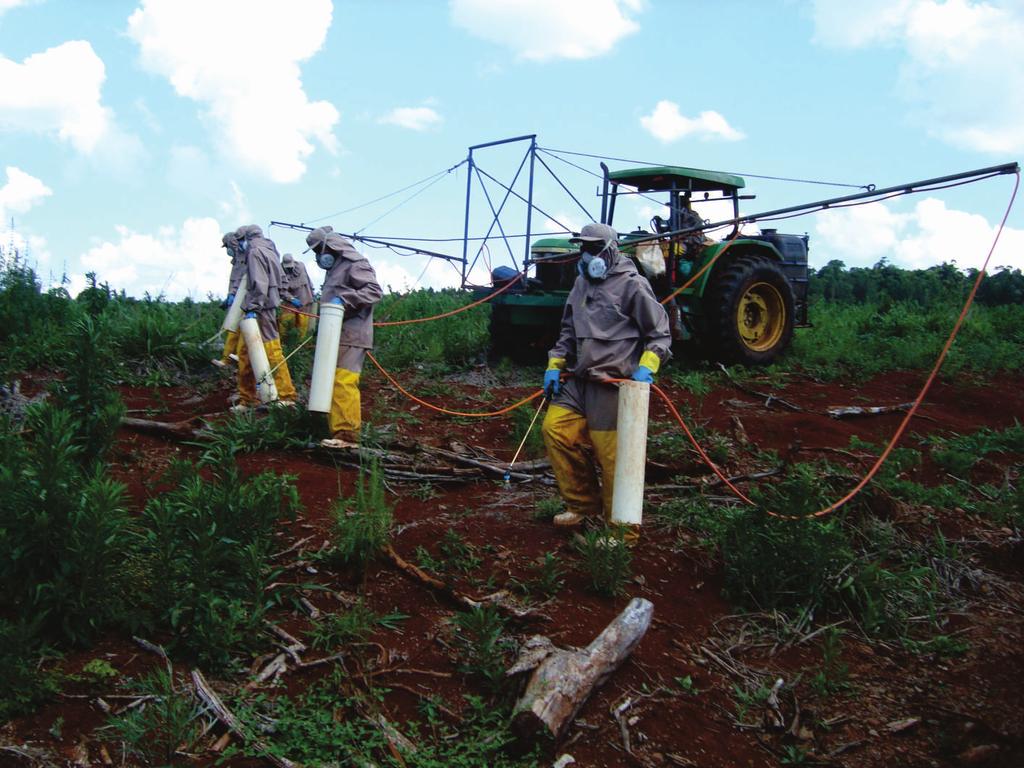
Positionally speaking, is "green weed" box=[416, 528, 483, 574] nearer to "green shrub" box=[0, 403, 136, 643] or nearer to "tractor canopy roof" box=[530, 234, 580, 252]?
"green shrub" box=[0, 403, 136, 643]

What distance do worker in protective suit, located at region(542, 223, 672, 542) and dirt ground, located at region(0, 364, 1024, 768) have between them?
1.24 ft

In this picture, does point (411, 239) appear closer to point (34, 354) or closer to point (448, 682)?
point (34, 354)

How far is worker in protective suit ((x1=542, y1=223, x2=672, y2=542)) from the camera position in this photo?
5703 millimetres

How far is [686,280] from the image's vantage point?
Answer: 10.7 metres

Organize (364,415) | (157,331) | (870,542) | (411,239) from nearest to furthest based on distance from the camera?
(870,542) < (364,415) < (157,331) < (411,239)

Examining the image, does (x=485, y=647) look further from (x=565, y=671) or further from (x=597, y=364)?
(x=597, y=364)

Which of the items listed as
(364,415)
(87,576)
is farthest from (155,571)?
(364,415)

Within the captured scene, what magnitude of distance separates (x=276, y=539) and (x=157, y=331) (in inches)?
268

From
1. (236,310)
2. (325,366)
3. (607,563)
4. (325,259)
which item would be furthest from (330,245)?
(607,563)

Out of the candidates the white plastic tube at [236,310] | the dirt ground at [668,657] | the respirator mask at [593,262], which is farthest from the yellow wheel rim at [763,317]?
the respirator mask at [593,262]

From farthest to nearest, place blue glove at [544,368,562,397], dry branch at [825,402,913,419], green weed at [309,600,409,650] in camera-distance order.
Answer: dry branch at [825,402,913,419] < blue glove at [544,368,562,397] < green weed at [309,600,409,650]

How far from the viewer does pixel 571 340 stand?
609 centimetres

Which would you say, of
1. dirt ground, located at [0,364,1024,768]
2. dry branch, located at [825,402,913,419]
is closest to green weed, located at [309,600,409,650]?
dirt ground, located at [0,364,1024,768]

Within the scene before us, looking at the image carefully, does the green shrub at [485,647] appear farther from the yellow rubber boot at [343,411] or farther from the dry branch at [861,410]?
the dry branch at [861,410]
